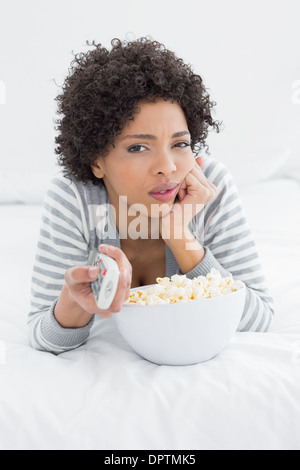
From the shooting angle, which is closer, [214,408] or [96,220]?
[214,408]

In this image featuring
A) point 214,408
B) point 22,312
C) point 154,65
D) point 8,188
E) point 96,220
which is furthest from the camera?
point 8,188

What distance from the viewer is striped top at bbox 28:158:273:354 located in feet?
3.51

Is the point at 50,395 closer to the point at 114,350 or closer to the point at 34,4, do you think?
the point at 114,350

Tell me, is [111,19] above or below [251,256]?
above

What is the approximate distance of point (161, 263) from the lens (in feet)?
4.02

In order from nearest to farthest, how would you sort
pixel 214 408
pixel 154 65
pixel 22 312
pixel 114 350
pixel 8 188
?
pixel 214 408 → pixel 114 350 → pixel 154 65 → pixel 22 312 → pixel 8 188

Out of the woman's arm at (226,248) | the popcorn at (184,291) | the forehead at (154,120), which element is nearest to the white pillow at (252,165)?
the woman's arm at (226,248)

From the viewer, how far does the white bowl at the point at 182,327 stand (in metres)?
0.80

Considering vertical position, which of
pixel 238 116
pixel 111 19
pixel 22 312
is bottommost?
pixel 22 312

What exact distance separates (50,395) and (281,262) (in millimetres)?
967

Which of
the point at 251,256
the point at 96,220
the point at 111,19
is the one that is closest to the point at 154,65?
the point at 96,220

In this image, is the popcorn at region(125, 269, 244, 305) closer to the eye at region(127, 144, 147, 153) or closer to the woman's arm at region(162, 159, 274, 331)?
the woman's arm at region(162, 159, 274, 331)

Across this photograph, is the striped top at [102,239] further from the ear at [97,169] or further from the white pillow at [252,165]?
the white pillow at [252,165]

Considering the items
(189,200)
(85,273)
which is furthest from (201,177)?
(85,273)
